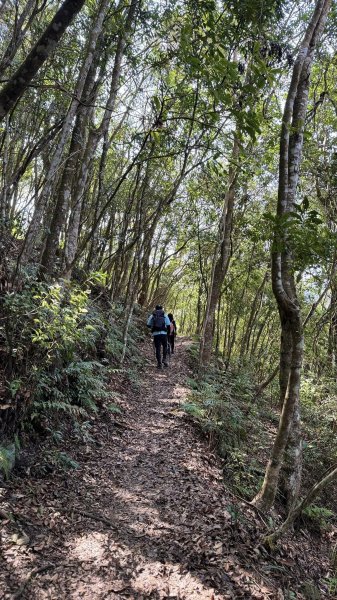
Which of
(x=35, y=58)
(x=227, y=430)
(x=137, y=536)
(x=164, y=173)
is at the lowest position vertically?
(x=137, y=536)

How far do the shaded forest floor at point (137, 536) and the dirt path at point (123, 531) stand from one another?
0.03ft

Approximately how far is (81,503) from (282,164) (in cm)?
536

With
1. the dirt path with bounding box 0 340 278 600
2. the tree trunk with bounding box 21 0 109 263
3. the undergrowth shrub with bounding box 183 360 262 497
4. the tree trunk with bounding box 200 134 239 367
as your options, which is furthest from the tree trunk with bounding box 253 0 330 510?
the tree trunk with bounding box 200 134 239 367

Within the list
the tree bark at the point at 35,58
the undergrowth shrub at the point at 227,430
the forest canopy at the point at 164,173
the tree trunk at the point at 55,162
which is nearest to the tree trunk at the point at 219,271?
the forest canopy at the point at 164,173

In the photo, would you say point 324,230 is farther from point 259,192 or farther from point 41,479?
point 259,192

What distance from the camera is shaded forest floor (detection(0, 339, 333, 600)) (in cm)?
329

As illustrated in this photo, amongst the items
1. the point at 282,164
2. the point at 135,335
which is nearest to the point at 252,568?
the point at 282,164

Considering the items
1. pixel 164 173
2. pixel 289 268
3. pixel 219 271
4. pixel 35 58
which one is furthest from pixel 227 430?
pixel 164 173

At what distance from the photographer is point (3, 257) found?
16.3 feet

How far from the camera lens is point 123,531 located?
4.06 metres

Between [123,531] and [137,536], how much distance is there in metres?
0.16

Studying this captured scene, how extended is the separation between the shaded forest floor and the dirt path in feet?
0.03

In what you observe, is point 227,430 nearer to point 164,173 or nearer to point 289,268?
point 289,268

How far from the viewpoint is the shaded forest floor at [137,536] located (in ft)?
10.8
